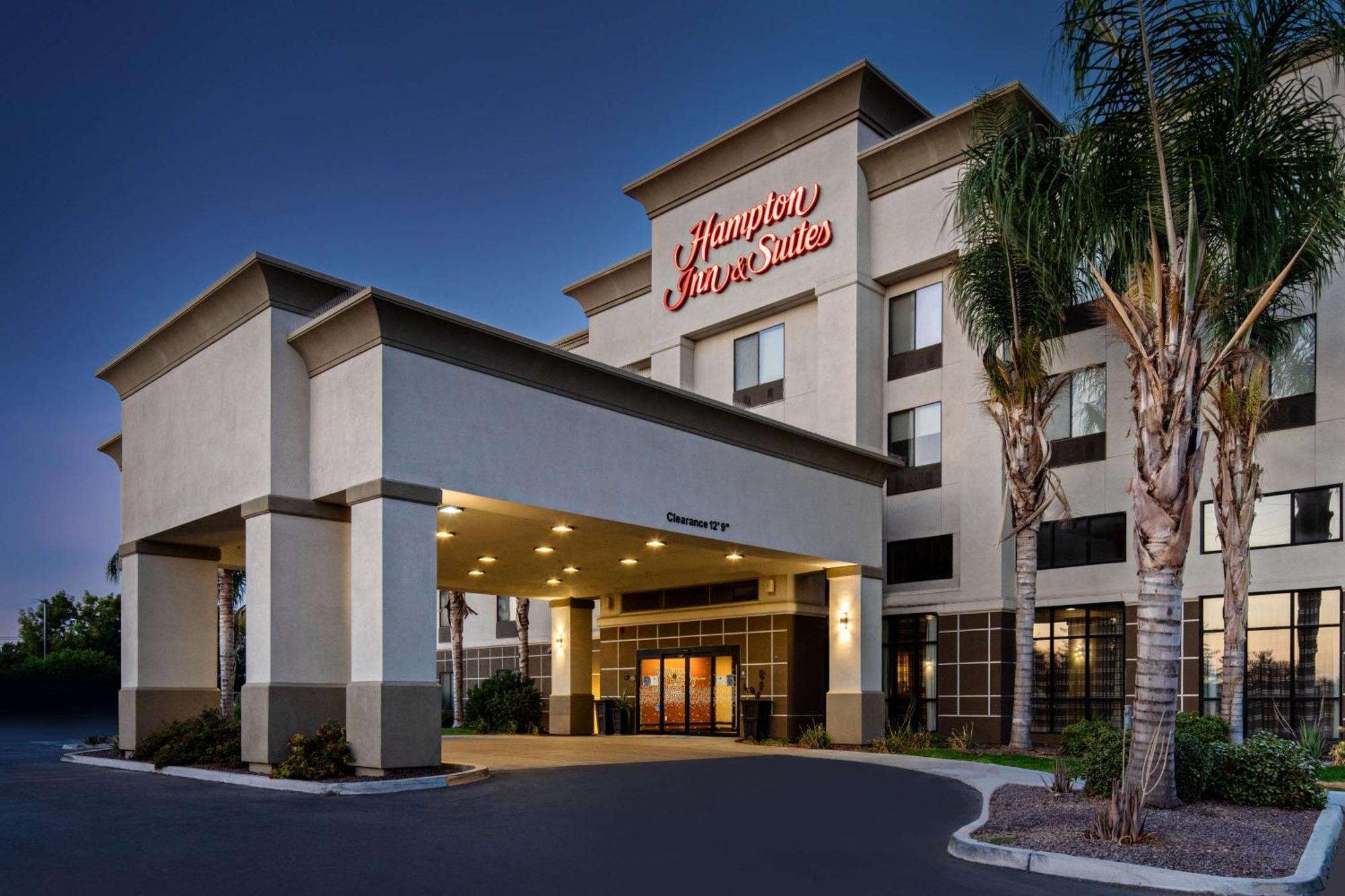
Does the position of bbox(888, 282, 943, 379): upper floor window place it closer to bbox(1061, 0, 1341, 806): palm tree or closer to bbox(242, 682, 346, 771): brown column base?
bbox(1061, 0, 1341, 806): palm tree

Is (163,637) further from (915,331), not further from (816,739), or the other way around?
(915,331)

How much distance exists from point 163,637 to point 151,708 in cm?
145

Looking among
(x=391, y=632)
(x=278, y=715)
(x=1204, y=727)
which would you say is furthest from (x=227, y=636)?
(x=1204, y=727)

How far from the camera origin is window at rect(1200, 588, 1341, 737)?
911 inches

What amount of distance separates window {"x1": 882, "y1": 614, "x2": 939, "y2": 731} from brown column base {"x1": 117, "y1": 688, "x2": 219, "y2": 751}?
17059 millimetres

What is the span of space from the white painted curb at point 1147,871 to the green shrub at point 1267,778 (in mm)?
2549

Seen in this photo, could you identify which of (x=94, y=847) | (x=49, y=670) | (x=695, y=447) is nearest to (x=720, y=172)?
(x=695, y=447)

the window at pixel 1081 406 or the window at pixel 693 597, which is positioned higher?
the window at pixel 1081 406

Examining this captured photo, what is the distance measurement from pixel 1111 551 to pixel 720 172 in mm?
16361

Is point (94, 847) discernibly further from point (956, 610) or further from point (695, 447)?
point (956, 610)

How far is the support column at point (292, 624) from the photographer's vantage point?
59.3 feet

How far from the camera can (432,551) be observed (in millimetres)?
17391

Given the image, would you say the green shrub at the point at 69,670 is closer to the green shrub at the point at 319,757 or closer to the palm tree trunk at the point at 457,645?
the palm tree trunk at the point at 457,645

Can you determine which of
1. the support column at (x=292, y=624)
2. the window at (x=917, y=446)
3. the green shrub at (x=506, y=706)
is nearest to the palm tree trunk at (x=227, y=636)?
the green shrub at (x=506, y=706)
